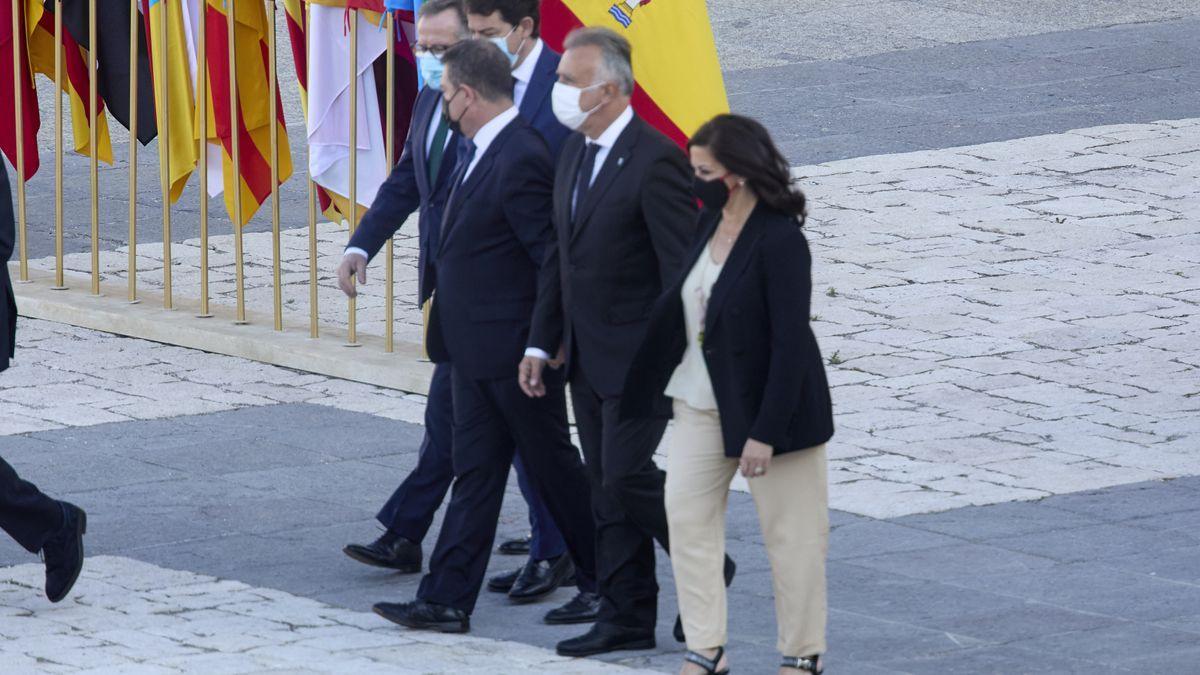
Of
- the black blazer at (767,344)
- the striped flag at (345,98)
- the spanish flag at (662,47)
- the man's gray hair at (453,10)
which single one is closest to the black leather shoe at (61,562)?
the man's gray hair at (453,10)

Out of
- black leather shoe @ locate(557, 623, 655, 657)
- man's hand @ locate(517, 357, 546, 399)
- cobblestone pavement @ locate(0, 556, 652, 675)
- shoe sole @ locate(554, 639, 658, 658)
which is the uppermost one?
man's hand @ locate(517, 357, 546, 399)

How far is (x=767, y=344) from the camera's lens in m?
6.11

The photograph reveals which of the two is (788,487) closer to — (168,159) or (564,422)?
(564,422)

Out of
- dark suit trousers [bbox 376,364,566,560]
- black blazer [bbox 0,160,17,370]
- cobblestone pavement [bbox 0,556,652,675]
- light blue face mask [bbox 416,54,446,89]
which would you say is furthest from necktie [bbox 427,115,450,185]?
cobblestone pavement [bbox 0,556,652,675]

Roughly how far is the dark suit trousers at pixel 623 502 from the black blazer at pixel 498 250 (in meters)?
0.34

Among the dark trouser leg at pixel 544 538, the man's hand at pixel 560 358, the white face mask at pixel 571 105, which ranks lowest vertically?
the dark trouser leg at pixel 544 538

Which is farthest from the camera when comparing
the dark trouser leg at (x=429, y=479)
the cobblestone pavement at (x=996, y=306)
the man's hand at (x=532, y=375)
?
the cobblestone pavement at (x=996, y=306)

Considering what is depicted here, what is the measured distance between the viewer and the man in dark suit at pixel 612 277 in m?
6.61

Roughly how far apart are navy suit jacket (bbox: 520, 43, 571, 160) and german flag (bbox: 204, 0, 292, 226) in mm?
4457

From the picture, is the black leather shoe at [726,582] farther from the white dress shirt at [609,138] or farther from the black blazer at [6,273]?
the black blazer at [6,273]

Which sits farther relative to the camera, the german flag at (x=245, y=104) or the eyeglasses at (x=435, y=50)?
the german flag at (x=245, y=104)

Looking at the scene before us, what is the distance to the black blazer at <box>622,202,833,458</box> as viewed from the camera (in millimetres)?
6023

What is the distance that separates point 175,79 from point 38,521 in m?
5.13

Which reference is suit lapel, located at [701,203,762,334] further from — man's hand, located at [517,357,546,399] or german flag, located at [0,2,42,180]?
german flag, located at [0,2,42,180]
